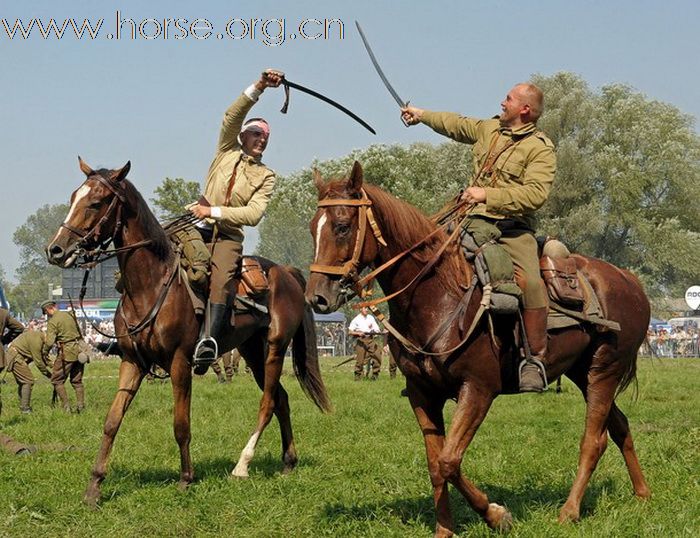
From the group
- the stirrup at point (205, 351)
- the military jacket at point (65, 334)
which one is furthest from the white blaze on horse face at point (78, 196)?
Answer: the military jacket at point (65, 334)

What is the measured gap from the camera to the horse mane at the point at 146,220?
9203 millimetres

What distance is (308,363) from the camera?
11.8 meters

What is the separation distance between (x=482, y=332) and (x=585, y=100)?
157 feet

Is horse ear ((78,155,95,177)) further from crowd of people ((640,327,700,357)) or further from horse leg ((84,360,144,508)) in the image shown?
crowd of people ((640,327,700,357))

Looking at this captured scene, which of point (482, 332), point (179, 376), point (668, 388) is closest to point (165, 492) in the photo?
point (179, 376)

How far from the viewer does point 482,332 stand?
7004mm

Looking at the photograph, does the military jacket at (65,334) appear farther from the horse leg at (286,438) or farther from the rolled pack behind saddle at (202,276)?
the rolled pack behind saddle at (202,276)

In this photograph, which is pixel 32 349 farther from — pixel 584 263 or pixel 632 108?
pixel 632 108

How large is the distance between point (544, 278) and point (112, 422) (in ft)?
13.7

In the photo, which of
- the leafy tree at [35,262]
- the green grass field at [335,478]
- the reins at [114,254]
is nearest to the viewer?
the green grass field at [335,478]

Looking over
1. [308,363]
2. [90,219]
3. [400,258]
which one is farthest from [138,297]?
[400,258]

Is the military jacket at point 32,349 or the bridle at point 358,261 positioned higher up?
the bridle at point 358,261

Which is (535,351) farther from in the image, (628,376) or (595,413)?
(628,376)

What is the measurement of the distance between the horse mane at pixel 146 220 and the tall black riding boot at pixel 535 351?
392 centimetres
